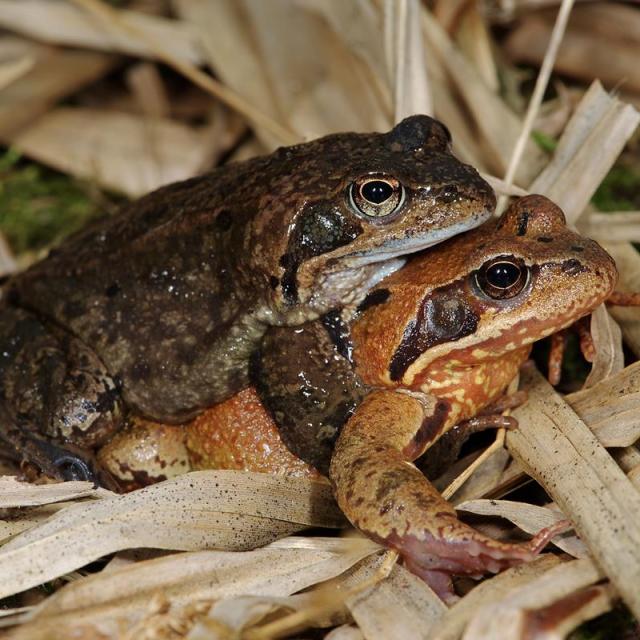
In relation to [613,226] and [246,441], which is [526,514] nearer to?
[246,441]

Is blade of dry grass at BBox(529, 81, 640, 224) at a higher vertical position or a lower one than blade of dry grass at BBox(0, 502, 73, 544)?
higher

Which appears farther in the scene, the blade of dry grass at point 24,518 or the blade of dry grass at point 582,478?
the blade of dry grass at point 24,518

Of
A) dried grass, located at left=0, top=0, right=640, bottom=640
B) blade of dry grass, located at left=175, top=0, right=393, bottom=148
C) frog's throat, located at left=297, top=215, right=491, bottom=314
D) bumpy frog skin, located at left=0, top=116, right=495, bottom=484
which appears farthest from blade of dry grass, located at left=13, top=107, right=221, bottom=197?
frog's throat, located at left=297, top=215, right=491, bottom=314

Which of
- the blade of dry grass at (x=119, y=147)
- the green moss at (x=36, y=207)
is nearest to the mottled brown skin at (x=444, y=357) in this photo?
the blade of dry grass at (x=119, y=147)

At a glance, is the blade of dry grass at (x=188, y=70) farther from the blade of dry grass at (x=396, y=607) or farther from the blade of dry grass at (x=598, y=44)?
the blade of dry grass at (x=396, y=607)


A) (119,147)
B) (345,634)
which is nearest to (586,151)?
(345,634)

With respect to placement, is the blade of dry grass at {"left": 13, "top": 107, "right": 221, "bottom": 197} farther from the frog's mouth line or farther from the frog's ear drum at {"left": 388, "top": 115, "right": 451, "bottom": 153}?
the frog's mouth line

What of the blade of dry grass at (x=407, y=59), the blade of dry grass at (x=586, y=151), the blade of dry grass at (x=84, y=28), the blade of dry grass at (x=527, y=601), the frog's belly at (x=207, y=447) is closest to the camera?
the blade of dry grass at (x=527, y=601)

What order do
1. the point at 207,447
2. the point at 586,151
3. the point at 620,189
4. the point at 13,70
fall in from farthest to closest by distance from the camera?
the point at 13,70 → the point at 620,189 → the point at 586,151 → the point at 207,447

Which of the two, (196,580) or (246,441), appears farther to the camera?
(246,441)
